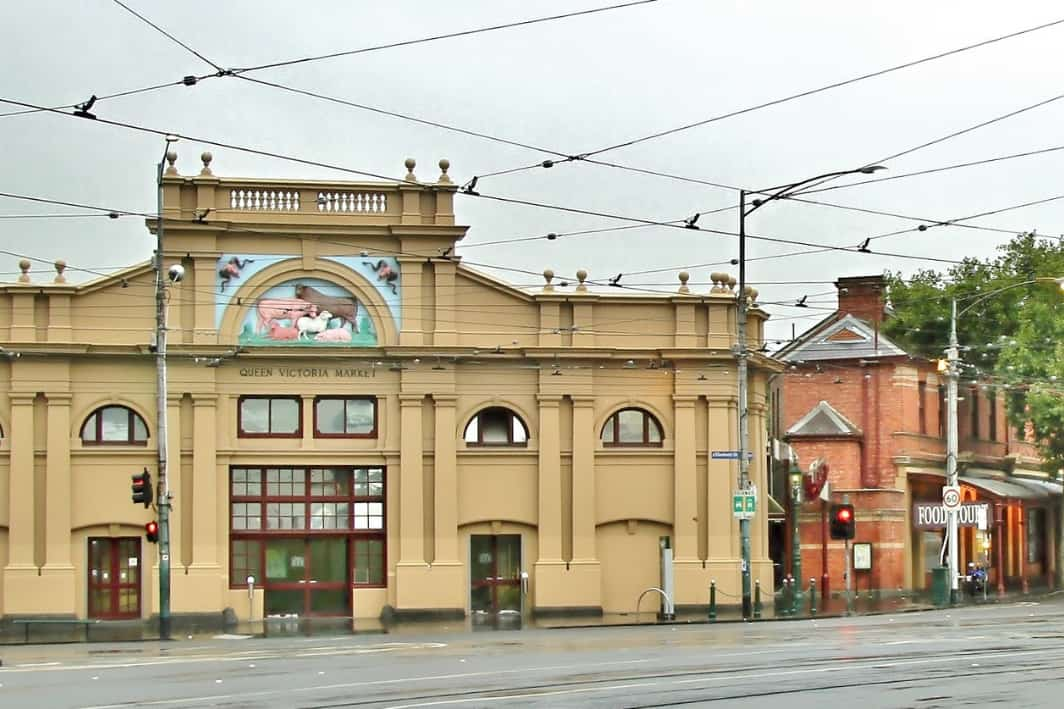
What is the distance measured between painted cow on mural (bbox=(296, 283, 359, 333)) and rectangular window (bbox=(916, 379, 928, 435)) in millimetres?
22696

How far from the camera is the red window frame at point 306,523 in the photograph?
44.8 m

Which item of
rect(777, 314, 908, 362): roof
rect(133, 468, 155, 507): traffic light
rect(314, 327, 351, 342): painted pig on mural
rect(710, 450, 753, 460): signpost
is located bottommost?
rect(133, 468, 155, 507): traffic light

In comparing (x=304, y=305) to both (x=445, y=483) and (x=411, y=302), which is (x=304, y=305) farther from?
(x=445, y=483)

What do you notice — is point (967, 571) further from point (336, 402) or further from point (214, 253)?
point (214, 253)

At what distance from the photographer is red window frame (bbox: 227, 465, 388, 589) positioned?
44844 mm

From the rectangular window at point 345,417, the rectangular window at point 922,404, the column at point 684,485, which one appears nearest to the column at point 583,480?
the column at point 684,485

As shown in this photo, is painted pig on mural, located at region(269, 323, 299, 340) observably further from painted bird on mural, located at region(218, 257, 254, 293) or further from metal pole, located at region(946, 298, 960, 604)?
metal pole, located at region(946, 298, 960, 604)

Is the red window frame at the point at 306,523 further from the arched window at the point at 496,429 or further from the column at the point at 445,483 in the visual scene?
the arched window at the point at 496,429

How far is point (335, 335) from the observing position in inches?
1775

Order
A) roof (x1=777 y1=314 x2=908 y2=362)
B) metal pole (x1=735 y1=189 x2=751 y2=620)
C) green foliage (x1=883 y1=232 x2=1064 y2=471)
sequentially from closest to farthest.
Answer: metal pole (x1=735 y1=189 x2=751 y2=620) → green foliage (x1=883 y1=232 x2=1064 y2=471) → roof (x1=777 y1=314 x2=908 y2=362)

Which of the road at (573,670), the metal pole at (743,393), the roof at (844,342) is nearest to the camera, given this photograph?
the road at (573,670)

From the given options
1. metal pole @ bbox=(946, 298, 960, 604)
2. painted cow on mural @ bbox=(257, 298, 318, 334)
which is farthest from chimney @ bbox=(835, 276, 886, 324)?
painted cow on mural @ bbox=(257, 298, 318, 334)

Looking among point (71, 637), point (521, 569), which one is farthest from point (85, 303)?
point (521, 569)

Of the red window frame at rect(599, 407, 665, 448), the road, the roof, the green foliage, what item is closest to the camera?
the road
